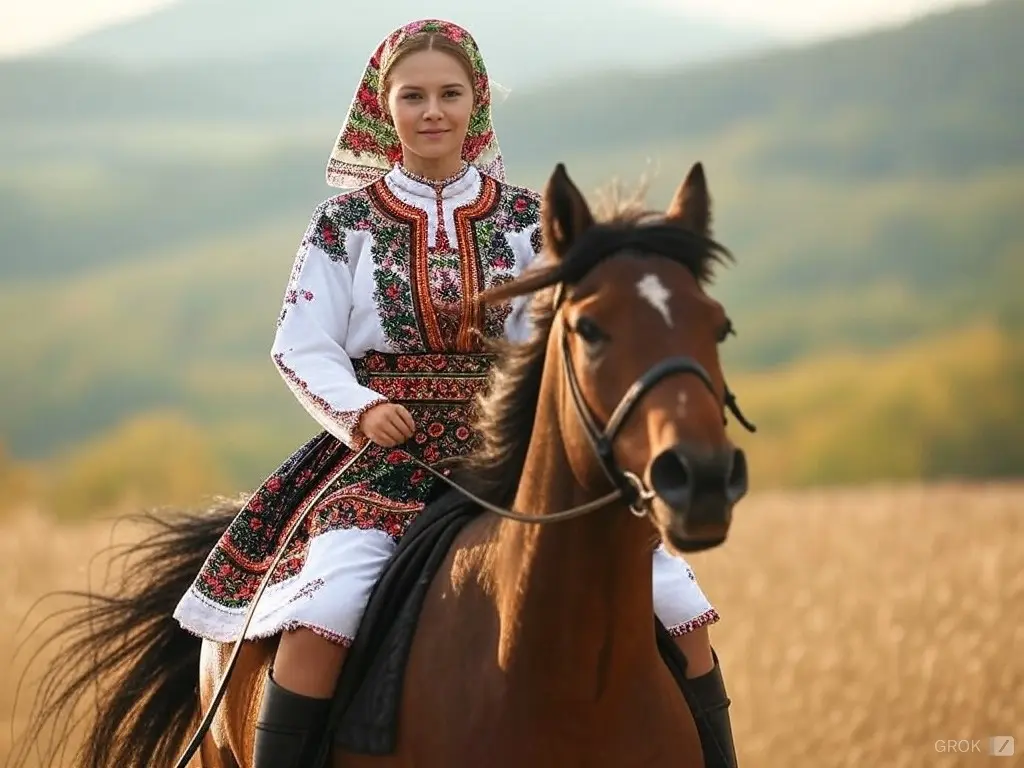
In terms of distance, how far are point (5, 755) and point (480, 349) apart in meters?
5.17

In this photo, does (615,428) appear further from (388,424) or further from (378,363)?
(378,363)

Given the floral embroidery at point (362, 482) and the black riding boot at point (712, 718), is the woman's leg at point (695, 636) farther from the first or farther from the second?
the floral embroidery at point (362, 482)

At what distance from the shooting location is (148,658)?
20.2ft

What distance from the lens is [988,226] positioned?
52594 millimetres

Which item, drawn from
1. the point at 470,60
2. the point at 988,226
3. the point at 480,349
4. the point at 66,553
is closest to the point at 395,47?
the point at 470,60

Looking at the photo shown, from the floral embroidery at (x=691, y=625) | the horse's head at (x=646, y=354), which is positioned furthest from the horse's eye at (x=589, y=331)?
the floral embroidery at (x=691, y=625)

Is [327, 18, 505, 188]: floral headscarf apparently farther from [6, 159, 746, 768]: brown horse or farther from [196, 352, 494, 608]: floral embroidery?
[6, 159, 746, 768]: brown horse

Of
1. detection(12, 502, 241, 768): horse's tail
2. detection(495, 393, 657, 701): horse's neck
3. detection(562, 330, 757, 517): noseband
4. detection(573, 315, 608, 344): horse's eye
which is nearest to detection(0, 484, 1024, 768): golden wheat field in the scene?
detection(12, 502, 241, 768): horse's tail

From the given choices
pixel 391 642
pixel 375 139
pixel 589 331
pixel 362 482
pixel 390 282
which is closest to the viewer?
pixel 589 331

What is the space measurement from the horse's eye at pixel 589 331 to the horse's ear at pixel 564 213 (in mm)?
283

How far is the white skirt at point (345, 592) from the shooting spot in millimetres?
4629

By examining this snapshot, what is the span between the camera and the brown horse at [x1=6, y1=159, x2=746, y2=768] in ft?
11.8

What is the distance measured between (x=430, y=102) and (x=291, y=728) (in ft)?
6.47

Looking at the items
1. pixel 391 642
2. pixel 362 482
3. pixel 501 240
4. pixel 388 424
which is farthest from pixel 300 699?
pixel 501 240
